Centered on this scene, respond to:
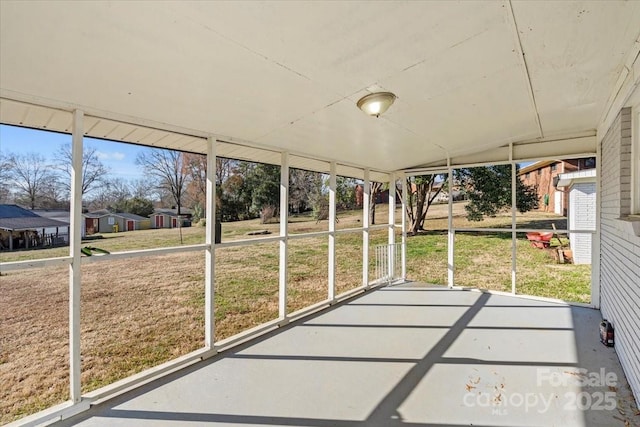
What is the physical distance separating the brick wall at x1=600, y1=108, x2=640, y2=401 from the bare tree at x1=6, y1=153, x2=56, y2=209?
196 inches

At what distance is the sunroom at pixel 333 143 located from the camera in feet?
5.69

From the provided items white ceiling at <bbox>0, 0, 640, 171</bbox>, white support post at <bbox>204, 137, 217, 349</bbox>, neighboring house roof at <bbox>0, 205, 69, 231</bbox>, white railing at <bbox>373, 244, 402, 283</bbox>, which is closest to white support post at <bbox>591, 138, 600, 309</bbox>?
white ceiling at <bbox>0, 0, 640, 171</bbox>

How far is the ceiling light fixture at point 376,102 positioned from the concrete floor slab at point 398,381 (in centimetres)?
238

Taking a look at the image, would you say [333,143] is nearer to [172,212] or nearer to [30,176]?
[172,212]

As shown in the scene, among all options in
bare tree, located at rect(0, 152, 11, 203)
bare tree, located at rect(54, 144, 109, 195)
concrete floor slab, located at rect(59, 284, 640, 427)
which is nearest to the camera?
concrete floor slab, located at rect(59, 284, 640, 427)

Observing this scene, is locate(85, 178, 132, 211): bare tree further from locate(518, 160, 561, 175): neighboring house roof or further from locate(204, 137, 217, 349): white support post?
locate(518, 160, 561, 175): neighboring house roof

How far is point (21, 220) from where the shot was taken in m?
2.75

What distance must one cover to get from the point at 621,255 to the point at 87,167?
19.0 ft

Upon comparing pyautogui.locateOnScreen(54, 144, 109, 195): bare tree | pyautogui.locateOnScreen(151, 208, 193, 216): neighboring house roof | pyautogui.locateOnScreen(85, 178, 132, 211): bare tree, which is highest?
pyautogui.locateOnScreen(54, 144, 109, 195): bare tree

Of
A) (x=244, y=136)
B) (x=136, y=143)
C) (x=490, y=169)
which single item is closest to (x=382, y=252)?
(x=490, y=169)

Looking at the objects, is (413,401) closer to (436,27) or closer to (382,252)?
(436,27)

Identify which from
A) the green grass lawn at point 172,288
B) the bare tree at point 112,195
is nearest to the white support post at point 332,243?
the green grass lawn at point 172,288

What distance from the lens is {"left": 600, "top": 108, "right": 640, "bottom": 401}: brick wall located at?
2.51 meters

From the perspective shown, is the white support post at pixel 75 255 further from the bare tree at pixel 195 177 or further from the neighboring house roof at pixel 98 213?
the bare tree at pixel 195 177
